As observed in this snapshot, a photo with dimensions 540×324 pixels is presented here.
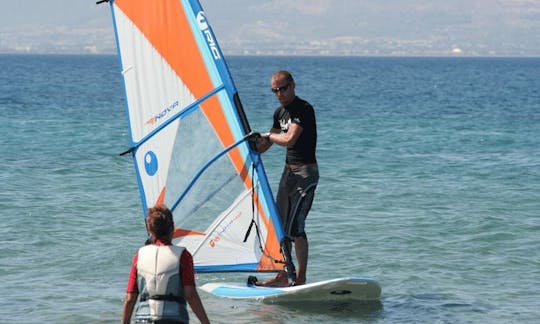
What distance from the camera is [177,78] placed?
331 inches

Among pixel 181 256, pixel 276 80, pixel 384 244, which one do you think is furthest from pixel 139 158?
pixel 384 244

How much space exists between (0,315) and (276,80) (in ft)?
9.91

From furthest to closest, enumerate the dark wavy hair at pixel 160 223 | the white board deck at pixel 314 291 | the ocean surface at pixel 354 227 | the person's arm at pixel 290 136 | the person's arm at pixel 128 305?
the ocean surface at pixel 354 227 < the white board deck at pixel 314 291 < the person's arm at pixel 290 136 < the person's arm at pixel 128 305 < the dark wavy hair at pixel 160 223

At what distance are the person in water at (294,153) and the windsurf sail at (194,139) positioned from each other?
164 mm

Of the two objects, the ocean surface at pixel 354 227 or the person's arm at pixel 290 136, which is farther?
the ocean surface at pixel 354 227

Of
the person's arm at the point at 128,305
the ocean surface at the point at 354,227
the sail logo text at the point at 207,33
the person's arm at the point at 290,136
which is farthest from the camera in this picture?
the ocean surface at the point at 354,227

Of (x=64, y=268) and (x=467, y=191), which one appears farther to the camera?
(x=467, y=191)

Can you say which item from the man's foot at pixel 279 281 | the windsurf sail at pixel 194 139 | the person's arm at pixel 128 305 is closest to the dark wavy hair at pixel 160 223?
the person's arm at pixel 128 305

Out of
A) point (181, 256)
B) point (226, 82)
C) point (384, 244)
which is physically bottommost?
point (384, 244)

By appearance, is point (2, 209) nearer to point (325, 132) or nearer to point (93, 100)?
point (325, 132)

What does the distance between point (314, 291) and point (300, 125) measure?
4.80 ft

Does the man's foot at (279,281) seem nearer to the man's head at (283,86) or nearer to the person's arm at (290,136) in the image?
the person's arm at (290,136)

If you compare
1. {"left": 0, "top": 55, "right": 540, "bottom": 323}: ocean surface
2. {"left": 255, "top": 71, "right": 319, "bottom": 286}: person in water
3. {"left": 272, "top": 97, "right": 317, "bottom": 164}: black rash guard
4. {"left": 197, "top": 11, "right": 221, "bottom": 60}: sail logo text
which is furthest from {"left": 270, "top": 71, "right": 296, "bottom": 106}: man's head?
{"left": 0, "top": 55, "right": 540, "bottom": 323}: ocean surface

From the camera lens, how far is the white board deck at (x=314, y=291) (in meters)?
8.91
